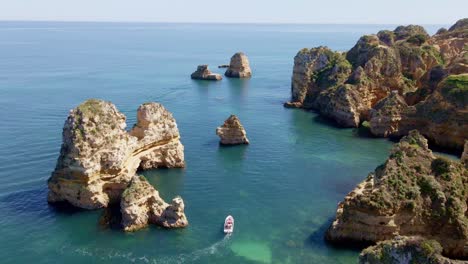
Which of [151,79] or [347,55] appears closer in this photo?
[347,55]

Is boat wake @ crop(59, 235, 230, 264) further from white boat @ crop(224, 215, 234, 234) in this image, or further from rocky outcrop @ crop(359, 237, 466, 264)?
rocky outcrop @ crop(359, 237, 466, 264)

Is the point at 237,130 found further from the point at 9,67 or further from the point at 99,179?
the point at 9,67

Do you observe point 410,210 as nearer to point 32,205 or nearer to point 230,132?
point 230,132

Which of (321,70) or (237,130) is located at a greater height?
(321,70)

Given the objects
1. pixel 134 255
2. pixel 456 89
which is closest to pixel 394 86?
pixel 456 89

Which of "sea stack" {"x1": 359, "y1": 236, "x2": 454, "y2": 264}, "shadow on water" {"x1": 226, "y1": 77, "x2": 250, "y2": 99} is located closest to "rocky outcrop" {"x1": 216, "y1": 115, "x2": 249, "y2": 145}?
"shadow on water" {"x1": 226, "y1": 77, "x2": 250, "y2": 99}

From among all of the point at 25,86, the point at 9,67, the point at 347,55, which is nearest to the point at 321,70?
the point at 347,55

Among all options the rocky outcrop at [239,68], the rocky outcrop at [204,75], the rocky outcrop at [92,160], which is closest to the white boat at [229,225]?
the rocky outcrop at [92,160]
